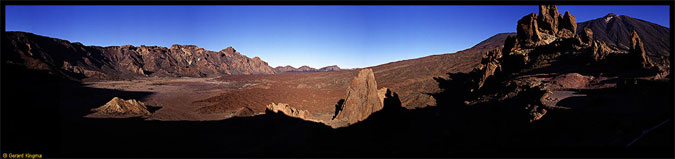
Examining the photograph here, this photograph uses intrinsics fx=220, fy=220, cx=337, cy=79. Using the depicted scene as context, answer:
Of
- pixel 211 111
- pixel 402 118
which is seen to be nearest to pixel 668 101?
pixel 402 118

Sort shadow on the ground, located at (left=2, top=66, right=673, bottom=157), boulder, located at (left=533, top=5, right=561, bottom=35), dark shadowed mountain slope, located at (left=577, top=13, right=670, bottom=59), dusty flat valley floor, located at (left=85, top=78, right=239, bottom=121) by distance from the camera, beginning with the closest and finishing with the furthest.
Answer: shadow on the ground, located at (left=2, top=66, right=673, bottom=157), dusty flat valley floor, located at (left=85, top=78, right=239, bottom=121), boulder, located at (left=533, top=5, right=561, bottom=35), dark shadowed mountain slope, located at (left=577, top=13, right=670, bottom=59)

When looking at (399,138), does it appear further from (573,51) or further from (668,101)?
(573,51)

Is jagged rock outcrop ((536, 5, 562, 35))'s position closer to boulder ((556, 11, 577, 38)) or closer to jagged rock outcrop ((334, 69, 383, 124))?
boulder ((556, 11, 577, 38))

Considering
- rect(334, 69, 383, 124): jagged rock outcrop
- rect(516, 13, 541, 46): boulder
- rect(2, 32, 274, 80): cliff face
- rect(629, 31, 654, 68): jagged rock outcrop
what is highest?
rect(2, 32, 274, 80): cliff face

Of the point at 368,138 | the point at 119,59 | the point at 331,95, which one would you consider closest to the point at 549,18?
the point at 331,95

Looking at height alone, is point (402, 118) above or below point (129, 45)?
below

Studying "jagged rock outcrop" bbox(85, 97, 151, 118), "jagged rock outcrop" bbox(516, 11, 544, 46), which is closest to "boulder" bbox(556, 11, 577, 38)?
"jagged rock outcrop" bbox(516, 11, 544, 46)

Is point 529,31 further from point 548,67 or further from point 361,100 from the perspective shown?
point 361,100
